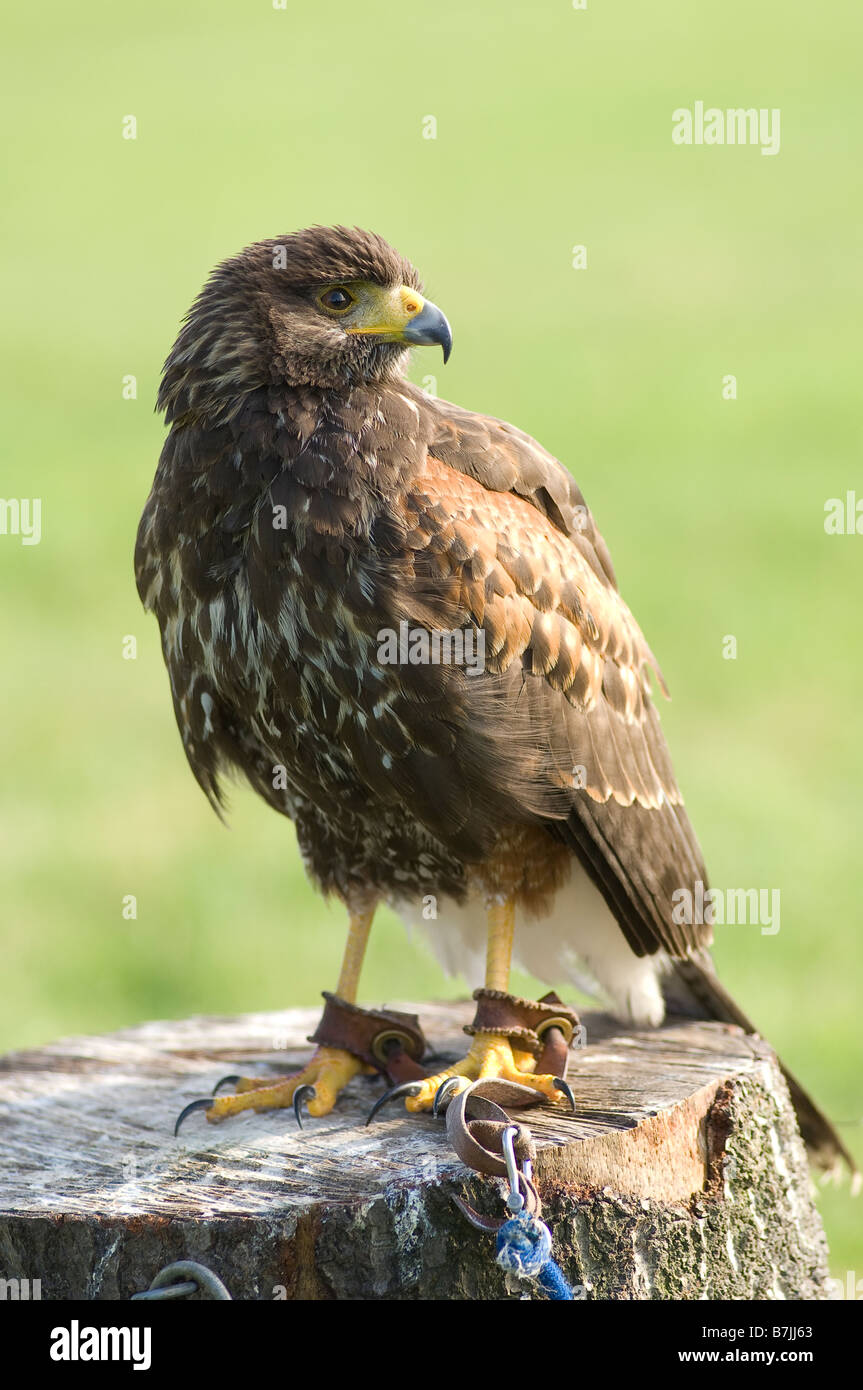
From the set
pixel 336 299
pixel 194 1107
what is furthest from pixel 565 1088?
pixel 336 299

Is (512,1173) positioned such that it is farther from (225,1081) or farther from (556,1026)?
(225,1081)

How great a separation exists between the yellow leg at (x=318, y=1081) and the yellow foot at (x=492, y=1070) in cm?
29

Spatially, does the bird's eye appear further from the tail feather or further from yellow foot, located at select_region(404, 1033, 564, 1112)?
the tail feather

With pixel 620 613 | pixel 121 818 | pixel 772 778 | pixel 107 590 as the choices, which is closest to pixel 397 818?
pixel 620 613

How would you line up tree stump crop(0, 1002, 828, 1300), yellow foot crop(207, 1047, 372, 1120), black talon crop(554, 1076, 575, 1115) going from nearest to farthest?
tree stump crop(0, 1002, 828, 1300) < black talon crop(554, 1076, 575, 1115) < yellow foot crop(207, 1047, 372, 1120)

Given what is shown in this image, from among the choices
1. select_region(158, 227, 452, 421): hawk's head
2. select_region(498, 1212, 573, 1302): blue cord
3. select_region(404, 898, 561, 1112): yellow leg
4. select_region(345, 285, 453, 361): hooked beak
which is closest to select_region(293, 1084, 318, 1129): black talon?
select_region(404, 898, 561, 1112): yellow leg

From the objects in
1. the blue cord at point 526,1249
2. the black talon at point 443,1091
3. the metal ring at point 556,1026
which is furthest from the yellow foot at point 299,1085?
the blue cord at point 526,1249

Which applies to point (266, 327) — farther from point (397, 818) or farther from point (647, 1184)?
point (647, 1184)

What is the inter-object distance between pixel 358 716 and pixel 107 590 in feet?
35.2

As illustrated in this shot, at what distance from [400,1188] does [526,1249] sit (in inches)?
13.8

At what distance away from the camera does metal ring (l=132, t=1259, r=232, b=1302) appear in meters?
3.94

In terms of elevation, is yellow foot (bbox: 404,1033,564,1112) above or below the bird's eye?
below
